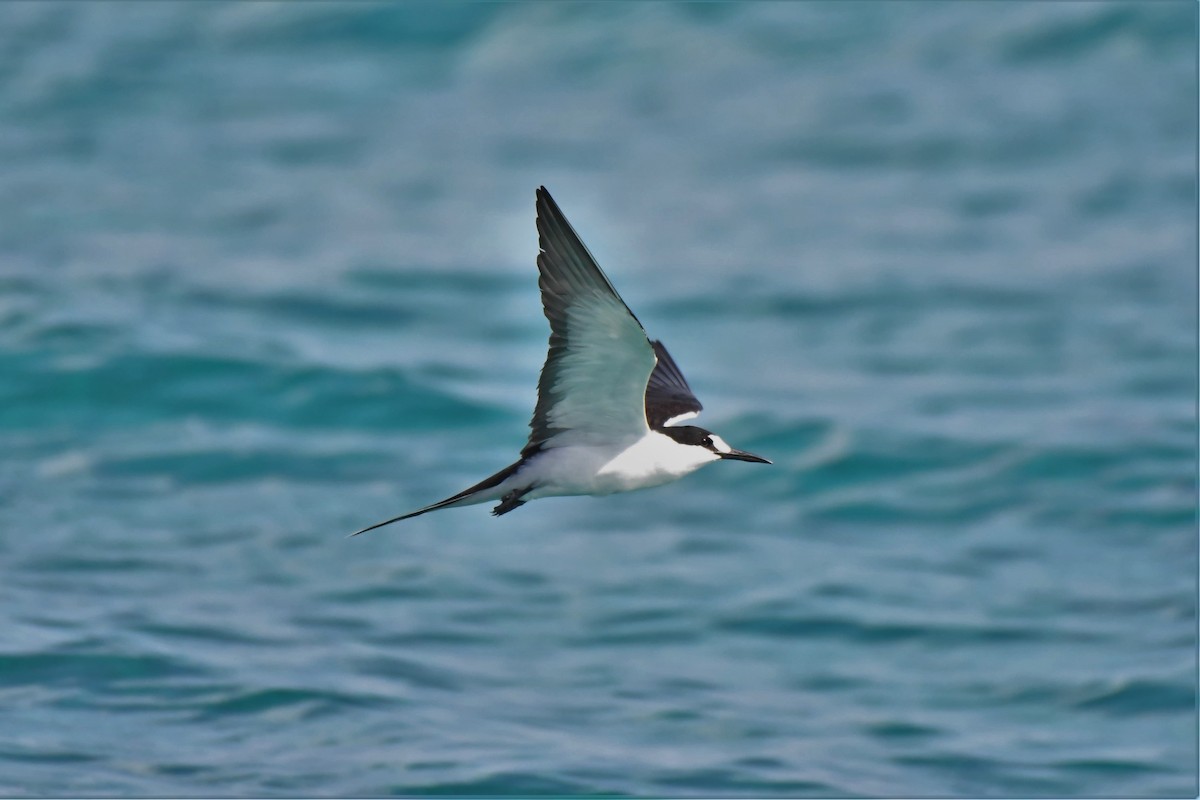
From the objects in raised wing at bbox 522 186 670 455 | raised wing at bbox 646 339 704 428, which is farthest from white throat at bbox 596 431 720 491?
raised wing at bbox 646 339 704 428

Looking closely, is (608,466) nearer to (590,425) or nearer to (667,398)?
(590,425)

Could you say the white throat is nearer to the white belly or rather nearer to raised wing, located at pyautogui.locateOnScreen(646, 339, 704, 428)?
the white belly

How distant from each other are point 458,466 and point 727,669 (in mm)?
5291

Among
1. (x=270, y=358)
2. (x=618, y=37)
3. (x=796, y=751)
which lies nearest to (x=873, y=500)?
(x=796, y=751)

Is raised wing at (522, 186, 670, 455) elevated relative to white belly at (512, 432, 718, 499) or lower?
elevated

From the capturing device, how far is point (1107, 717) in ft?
62.0

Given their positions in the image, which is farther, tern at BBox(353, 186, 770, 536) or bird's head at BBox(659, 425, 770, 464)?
bird's head at BBox(659, 425, 770, 464)

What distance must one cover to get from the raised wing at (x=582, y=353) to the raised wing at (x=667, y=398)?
0.87m

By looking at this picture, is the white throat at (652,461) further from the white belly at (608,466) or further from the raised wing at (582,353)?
the raised wing at (582,353)

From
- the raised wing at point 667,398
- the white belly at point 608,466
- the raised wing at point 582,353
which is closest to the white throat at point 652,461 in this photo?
the white belly at point 608,466

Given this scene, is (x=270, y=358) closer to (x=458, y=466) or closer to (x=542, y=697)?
(x=458, y=466)

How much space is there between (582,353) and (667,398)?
2220 millimetres

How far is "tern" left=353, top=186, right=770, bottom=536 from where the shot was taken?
32.6 feet

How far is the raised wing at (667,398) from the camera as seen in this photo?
468 inches
